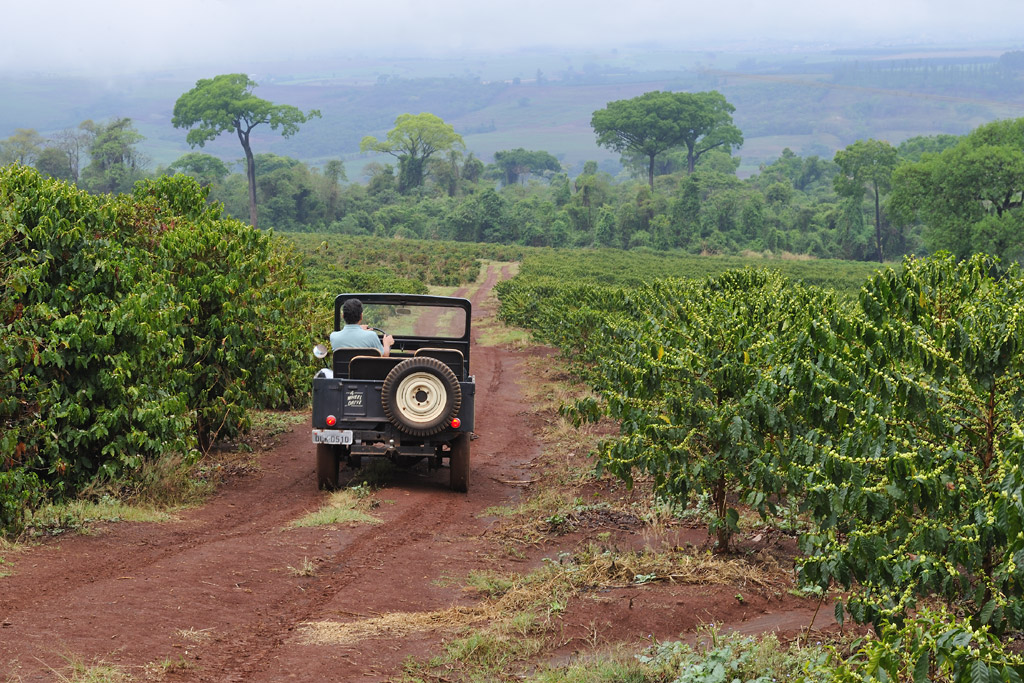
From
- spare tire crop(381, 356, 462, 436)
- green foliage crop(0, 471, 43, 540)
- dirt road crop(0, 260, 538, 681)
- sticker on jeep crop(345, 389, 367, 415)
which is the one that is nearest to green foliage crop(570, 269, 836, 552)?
dirt road crop(0, 260, 538, 681)

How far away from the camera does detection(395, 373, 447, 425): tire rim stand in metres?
9.77

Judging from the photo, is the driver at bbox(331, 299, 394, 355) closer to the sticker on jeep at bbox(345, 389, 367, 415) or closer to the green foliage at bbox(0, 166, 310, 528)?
the sticker on jeep at bbox(345, 389, 367, 415)

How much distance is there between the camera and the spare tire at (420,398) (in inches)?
384

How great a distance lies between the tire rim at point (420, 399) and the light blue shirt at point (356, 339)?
90 cm

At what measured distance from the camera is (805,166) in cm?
13438

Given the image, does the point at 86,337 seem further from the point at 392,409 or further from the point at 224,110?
the point at 224,110

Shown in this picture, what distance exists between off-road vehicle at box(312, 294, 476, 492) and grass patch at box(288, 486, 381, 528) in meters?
0.40

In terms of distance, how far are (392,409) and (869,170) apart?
84446mm

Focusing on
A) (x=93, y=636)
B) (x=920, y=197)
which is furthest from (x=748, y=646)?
(x=920, y=197)

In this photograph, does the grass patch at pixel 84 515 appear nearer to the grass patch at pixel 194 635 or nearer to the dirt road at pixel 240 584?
the dirt road at pixel 240 584

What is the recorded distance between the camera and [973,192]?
56.7 metres

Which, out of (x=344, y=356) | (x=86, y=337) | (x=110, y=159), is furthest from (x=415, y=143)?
(x=86, y=337)

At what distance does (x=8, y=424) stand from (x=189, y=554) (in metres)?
2.02

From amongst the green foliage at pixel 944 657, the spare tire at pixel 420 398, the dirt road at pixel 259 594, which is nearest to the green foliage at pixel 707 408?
the dirt road at pixel 259 594
